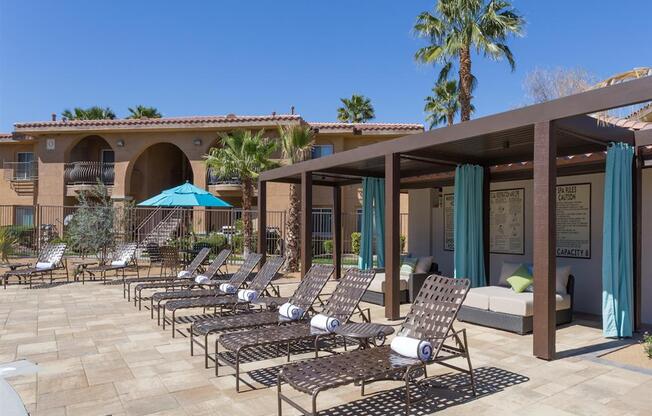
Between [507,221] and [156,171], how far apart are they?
66.4 feet

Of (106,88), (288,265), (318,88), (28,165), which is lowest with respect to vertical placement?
(288,265)

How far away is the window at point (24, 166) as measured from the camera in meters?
24.4

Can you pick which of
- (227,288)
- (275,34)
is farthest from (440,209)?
(275,34)

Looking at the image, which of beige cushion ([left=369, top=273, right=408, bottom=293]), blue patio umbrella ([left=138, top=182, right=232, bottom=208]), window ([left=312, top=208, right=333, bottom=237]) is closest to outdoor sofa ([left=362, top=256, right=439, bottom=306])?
beige cushion ([left=369, top=273, right=408, bottom=293])

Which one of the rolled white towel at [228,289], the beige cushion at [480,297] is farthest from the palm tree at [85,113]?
the beige cushion at [480,297]

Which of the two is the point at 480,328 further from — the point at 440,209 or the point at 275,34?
the point at 275,34

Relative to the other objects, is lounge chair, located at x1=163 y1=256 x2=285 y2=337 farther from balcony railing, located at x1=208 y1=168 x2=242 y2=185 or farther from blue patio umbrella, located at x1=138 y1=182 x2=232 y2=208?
balcony railing, located at x1=208 y1=168 x2=242 y2=185

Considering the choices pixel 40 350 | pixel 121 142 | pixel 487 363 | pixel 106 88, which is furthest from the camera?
pixel 121 142

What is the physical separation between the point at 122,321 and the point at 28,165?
21.5 m

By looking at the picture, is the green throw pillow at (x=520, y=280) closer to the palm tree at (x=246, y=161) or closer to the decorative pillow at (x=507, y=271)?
the decorative pillow at (x=507, y=271)

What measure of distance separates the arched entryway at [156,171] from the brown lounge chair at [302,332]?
20.2m

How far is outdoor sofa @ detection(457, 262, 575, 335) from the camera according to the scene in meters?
6.61

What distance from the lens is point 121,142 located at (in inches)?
877

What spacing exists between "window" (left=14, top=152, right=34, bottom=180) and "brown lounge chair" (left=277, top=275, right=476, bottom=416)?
1005 inches
